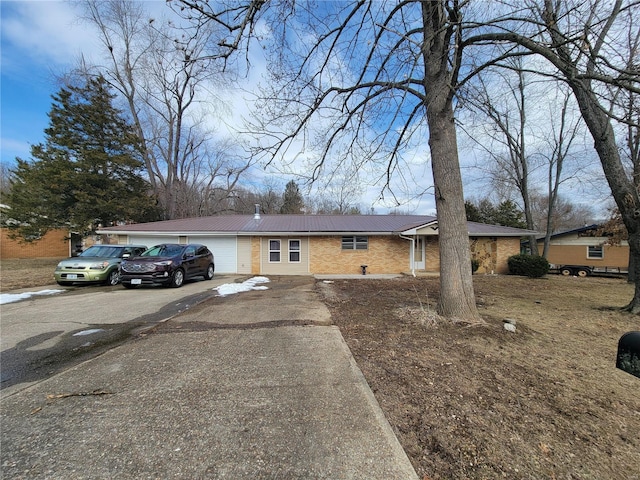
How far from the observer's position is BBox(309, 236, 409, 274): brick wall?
17.0m

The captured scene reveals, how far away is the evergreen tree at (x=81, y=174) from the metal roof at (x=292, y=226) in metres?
4.75

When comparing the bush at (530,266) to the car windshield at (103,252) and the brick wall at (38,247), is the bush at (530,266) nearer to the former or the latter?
the car windshield at (103,252)

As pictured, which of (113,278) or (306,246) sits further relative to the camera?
(306,246)

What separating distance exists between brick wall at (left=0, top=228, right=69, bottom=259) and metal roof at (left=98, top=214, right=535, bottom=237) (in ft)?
43.5

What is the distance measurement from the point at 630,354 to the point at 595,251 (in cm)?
3078

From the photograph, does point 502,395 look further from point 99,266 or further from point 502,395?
point 99,266

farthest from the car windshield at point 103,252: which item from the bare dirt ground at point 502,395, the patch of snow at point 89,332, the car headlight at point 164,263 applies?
the bare dirt ground at point 502,395

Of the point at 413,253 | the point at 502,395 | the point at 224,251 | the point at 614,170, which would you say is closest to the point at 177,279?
the point at 224,251

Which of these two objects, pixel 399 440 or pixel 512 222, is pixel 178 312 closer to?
pixel 399 440

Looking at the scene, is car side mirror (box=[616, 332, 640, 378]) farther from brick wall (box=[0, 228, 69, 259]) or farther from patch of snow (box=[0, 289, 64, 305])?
brick wall (box=[0, 228, 69, 259])

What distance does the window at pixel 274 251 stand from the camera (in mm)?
16984

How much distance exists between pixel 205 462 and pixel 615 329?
747 cm

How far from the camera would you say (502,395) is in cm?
296

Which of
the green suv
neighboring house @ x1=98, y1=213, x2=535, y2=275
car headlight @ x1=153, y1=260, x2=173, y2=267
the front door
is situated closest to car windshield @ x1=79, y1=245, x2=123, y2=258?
the green suv
